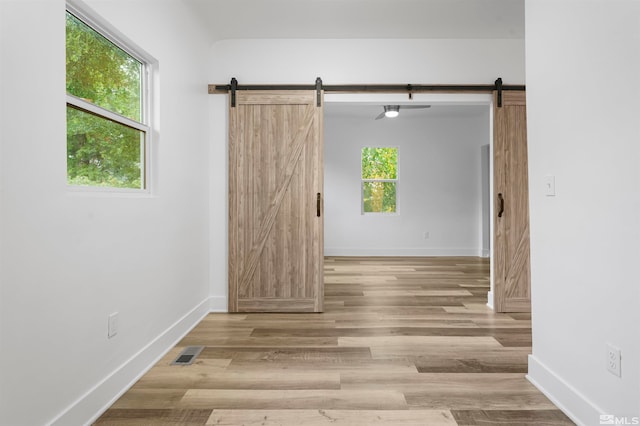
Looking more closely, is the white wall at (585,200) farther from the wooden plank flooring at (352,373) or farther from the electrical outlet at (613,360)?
the wooden plank flooring at (352,373)

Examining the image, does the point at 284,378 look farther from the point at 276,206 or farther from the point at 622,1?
the point at 622,1

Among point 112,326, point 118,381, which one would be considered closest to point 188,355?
point 118,381

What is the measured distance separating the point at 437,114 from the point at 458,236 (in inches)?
97.5

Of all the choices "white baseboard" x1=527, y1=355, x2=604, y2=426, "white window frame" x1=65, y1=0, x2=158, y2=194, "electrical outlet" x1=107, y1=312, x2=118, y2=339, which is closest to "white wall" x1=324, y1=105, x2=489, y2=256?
"white window frame" x1=65, y1=0, x2=158, y2=194

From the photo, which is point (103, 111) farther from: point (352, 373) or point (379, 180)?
point (379, 180)

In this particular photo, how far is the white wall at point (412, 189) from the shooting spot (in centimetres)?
795

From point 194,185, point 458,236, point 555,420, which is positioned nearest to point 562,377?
point 555,420

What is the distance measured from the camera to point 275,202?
3818mm

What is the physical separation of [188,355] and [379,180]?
5.99 meters

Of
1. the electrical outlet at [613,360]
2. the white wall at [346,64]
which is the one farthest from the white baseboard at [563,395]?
the white wall at [346,64]

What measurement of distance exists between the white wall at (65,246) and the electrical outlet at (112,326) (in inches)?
1.4

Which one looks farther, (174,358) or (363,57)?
(363,57)

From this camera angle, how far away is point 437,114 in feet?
25.1

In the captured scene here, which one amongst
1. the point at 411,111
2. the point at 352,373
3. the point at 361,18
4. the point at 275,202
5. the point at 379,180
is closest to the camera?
the point at 352,373
